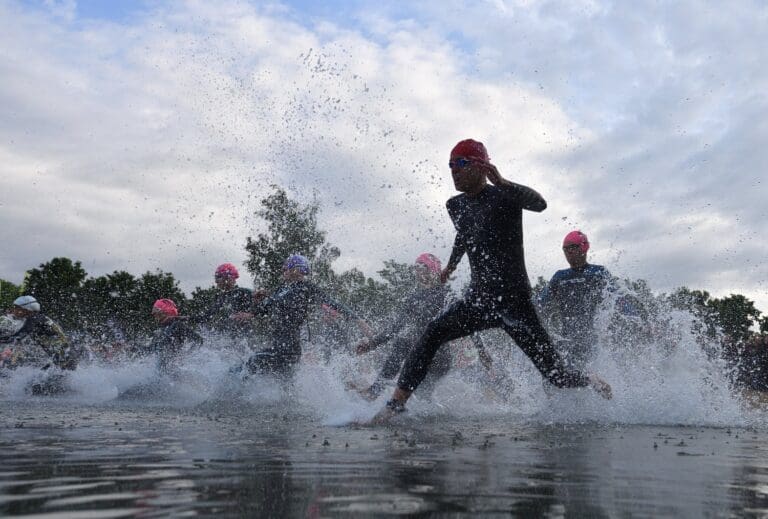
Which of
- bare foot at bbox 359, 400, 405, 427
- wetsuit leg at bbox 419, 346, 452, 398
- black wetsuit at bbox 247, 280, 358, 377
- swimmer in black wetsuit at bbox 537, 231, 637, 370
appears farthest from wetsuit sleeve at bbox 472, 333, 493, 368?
bare foot at bbox 359, 400, 405, 427

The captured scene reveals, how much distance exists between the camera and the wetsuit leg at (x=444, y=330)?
639cm

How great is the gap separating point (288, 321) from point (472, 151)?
185 inches

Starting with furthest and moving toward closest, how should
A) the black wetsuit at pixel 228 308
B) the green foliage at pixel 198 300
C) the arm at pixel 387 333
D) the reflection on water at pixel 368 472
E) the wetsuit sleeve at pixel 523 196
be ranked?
the green foliage at pixel 198 300
the black wetsuit at pixel 228 308
the arm at pixel 387 333
the wetsuit sleeve at pixel 523 196
the reflection on water at pixel 368 472

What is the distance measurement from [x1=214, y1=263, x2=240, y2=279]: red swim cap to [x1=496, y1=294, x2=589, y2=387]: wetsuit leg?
694 centimetres

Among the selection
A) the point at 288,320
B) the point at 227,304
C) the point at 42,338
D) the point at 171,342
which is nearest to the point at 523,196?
the point at 288,320

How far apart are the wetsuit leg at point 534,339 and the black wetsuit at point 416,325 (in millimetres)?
2528

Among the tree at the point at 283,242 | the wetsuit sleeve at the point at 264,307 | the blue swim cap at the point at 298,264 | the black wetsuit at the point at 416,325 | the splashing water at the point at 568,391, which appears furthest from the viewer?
the tree at the point at 283,242

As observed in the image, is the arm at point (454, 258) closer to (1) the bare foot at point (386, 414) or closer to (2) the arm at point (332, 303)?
(1) the bare foot at point (386, 414)

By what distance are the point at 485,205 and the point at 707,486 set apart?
3.58 meters

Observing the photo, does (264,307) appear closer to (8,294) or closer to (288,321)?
(288,321)

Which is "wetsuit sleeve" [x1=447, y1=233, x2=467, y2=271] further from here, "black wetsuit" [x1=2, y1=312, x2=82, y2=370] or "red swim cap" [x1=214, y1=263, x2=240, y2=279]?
"black wetsuit" [x1=2, y1=312, x2=82, y2=370]

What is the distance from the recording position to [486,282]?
6395 mm

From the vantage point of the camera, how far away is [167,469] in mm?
3328

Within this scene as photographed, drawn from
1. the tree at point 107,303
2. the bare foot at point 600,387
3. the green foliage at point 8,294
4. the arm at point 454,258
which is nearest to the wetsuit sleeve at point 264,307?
the arm at point 454,258
